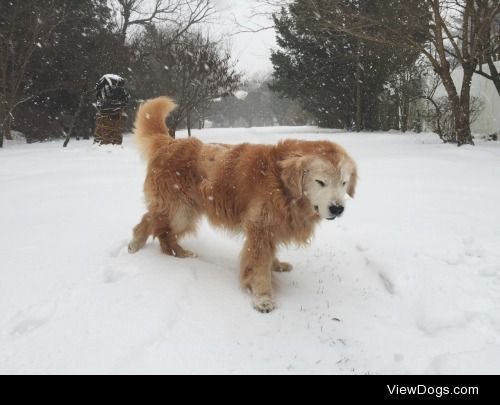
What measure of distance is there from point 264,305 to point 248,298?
20 cm

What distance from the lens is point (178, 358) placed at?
2.27 metres

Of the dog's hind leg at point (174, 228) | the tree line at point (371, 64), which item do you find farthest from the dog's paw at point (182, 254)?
the tree line at point (371, 64)

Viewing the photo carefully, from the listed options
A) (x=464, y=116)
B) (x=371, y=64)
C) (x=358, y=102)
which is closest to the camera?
(x=464, y=116)

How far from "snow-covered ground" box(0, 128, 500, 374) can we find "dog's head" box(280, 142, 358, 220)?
0.85m

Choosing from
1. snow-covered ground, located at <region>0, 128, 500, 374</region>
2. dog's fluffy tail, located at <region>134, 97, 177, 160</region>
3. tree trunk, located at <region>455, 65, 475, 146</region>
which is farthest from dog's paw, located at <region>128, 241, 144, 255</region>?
tree trunk, located at <region>455, 65, 475, 146</region>

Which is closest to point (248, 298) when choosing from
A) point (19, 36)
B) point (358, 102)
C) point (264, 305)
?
point (264, 305)

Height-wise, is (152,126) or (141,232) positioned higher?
(152,126)

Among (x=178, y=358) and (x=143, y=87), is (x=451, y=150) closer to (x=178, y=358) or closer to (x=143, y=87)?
(x=178, y=358)

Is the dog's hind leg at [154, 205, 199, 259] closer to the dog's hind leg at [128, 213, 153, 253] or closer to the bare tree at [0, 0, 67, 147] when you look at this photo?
the dog's hind leg at [128, 213, 153, 253]

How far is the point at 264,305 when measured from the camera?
9.85ft

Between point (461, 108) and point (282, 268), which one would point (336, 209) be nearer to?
point (282, 268)

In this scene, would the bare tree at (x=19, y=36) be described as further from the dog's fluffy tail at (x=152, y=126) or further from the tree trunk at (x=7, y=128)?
the dog's fluffy tail at (x=152, y=126)

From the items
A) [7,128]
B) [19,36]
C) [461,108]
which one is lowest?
[7,128]

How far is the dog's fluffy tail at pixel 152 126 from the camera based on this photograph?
3900 mm
